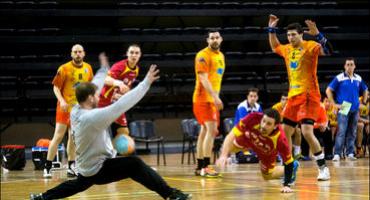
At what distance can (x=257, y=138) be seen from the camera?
880cm

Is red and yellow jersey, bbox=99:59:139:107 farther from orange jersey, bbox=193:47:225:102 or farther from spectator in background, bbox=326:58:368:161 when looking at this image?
spectator in background, bbox=326:58:368:161

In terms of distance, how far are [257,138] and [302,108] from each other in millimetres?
2000

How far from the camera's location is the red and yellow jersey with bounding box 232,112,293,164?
28.1 feet

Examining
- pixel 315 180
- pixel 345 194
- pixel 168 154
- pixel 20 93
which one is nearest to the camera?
pixel 345 194

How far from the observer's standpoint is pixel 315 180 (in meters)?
10.5

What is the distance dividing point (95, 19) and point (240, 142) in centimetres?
1330

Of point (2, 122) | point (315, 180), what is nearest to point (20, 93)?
point (2, 122)

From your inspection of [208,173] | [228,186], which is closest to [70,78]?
[208,173]

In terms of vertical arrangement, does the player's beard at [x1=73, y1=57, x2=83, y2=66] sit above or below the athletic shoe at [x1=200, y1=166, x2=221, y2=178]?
above

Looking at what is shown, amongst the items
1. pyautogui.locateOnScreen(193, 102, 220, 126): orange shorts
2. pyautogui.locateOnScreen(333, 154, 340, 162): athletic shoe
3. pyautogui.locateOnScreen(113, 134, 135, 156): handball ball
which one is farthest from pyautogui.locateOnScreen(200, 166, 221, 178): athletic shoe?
pyautogui.locateOnScreen(333, 154, 340, 162): athletic shoe

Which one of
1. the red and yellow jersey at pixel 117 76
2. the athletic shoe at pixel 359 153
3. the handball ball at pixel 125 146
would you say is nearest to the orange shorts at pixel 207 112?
the red and yellow jersey at pixel 117 76

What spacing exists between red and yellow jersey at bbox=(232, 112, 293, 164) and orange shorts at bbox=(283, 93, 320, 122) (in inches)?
62.8

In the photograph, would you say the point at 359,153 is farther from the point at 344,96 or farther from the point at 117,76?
the point at 117,76

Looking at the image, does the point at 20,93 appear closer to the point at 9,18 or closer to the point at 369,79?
the point at 9,18
